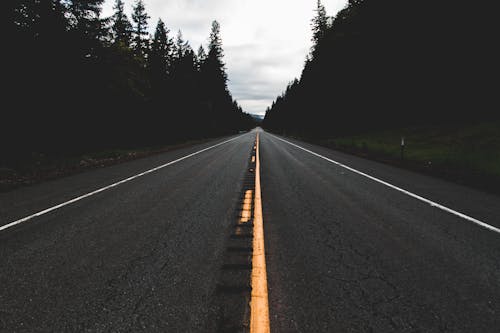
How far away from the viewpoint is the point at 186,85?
35625mm

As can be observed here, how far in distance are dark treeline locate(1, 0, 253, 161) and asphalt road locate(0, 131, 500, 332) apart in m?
12.6

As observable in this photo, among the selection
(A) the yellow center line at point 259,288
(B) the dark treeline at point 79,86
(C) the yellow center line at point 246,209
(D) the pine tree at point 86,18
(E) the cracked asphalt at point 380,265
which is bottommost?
(E) the cracked asphalt at point 380,265

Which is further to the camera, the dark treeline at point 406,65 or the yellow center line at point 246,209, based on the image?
the dark treeline at point 406,65

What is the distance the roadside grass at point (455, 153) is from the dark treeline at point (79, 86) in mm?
18933

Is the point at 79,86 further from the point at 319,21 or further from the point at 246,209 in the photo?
the point at 319,21

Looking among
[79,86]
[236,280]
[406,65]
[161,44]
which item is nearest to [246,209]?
[236,280]

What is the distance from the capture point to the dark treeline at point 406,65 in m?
21.8

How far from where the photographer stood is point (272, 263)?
10.0 feet

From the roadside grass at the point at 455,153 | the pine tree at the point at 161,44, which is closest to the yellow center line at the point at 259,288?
the roadside grass at the point at 455,153

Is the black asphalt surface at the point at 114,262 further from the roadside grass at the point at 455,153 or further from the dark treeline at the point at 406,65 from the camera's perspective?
the dark treeline at the point at 406,65

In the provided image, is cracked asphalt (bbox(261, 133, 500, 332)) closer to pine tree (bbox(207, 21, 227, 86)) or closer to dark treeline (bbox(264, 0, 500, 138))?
dark treeline (bbox(264, 0, 500, 138))

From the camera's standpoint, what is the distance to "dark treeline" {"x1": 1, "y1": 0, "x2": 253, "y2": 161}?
14.8 meters

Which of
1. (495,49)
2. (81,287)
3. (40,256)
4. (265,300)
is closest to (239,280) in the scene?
(265,300)

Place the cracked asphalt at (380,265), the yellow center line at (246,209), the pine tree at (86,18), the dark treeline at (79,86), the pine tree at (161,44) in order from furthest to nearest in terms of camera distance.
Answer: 1. the pine tree at (161,44)
2. the pine tree at (86,18)
3. the dark treeline at (79,86)
4. the yellow center line at (246,209)
5. the cracked asphalt at (380,265)
